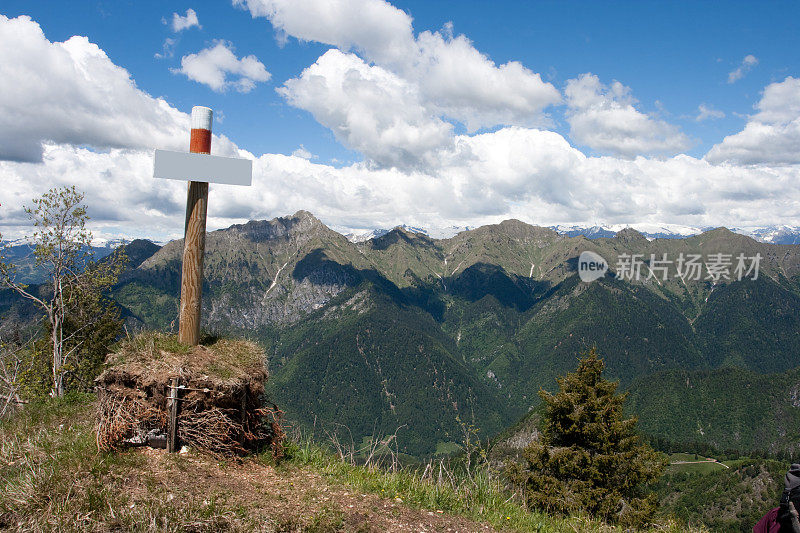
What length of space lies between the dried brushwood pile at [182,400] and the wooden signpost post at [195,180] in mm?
765

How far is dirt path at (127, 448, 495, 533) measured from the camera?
6.07 m

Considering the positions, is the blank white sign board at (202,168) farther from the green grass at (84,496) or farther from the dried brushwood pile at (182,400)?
the green grass at (84,496)

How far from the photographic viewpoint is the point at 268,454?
8547 mm

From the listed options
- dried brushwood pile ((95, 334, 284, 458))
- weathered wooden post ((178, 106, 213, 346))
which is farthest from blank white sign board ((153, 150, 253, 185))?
dried brushwood pile ((95, 334, 284, 458))

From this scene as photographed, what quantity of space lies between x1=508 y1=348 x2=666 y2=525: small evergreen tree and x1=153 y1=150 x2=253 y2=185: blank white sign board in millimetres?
17911

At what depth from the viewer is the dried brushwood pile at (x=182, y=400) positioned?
25.1 ft

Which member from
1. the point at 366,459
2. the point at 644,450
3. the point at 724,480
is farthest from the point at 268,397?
the point at 724,480

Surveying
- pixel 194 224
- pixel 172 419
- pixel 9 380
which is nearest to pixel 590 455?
pixel 172 419

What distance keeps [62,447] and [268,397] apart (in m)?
3.52

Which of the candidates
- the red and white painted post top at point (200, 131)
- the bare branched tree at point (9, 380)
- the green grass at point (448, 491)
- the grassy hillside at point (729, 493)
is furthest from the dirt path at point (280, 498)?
the grassy hillside at point (729, 493)

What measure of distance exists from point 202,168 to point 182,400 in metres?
4.38

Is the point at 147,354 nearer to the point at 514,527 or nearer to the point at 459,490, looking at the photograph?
the point at 459,490

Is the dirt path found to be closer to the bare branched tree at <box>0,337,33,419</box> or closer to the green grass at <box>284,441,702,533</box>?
the green grass at <box>284,441,702,533</box>

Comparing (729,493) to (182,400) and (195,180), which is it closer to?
(182,400)
